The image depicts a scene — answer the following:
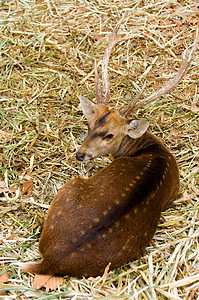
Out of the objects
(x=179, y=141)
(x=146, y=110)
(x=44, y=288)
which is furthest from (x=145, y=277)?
(x=146, y=110)

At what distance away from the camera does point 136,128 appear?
466 cm

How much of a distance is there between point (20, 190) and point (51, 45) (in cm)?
316

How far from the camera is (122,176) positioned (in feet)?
13.0

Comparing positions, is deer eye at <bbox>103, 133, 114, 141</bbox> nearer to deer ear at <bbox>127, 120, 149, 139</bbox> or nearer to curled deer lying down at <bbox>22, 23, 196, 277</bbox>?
curled deer lying down at <bbox>22, 23, 196, 277</bbox>

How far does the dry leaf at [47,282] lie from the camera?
132 inches

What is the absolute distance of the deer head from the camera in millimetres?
4531

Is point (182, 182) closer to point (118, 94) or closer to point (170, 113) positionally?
point (170, 113)

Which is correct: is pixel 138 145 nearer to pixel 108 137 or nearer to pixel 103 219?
pixel 108 137

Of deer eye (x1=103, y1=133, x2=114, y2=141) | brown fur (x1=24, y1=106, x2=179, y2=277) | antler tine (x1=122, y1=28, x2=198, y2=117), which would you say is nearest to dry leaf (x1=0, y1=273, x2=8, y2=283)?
brown fur (x1=24, y1=106, x2=179, y2=277)

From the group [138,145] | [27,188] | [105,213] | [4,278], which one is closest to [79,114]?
[138,145]

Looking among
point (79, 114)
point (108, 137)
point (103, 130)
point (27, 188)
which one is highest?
point (103, 130)

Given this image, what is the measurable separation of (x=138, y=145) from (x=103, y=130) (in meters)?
0.70

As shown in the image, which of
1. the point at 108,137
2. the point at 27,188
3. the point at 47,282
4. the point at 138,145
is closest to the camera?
the point at 47,282

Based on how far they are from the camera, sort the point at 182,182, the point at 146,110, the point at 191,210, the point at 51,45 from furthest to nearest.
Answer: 1. the point at 51,45
2. the point at 146,110
3. the point at 182,182
4. the point at 191,210
